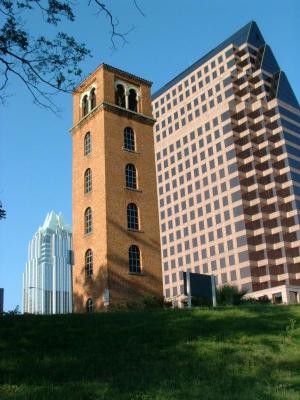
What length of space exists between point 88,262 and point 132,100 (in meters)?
13.8

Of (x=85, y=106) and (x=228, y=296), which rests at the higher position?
(x=85, y=106)

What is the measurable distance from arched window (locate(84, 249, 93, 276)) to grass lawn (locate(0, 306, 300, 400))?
16.9 metres

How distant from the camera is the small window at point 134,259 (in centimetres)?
3541

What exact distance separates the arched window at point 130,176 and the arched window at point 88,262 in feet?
18.0

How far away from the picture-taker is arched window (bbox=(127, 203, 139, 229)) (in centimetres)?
3675

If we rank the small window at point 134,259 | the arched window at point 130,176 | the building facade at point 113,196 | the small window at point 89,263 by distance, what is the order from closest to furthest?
the building facade at point 113,196 → the small window at point 134,259 → the small window at point 89,263 → the arched window at point 130,176

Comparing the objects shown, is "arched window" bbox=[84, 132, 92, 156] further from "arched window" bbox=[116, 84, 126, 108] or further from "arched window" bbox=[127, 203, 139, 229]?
"arched window" bbox=[127, 203, 139, 229]

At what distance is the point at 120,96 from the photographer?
41.3 m

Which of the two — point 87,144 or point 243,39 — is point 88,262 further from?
point 243,39

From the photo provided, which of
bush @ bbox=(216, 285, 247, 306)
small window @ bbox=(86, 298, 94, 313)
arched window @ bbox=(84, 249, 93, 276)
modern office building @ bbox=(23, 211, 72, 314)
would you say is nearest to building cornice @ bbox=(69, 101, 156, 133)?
arched window @ bbox=(84, 249, 93, 276)

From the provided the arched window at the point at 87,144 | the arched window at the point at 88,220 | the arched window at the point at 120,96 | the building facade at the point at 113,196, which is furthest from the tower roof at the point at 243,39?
the arched window at the point at 88,220

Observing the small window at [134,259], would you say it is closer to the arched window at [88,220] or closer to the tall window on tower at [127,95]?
the arched window at [88,220]

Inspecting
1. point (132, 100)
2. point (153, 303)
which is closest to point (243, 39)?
point (132, 100)

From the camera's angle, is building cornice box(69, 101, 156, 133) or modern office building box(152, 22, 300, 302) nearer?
building cornice box(69, 101, 156, 133)
